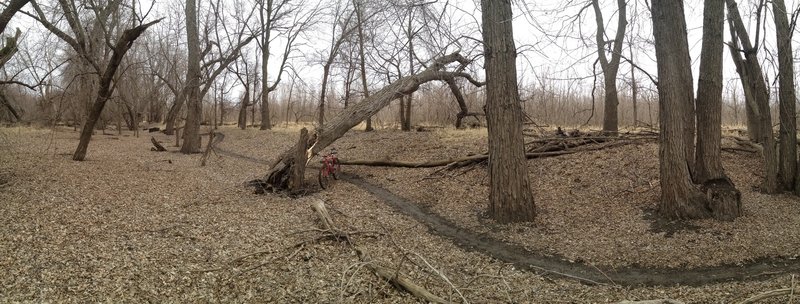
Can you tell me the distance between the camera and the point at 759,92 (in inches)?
310

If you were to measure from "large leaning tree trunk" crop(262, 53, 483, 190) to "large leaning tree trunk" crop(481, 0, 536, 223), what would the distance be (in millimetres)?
2178

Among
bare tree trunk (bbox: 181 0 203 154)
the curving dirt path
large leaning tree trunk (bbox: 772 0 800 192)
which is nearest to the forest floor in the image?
the curving dirt path

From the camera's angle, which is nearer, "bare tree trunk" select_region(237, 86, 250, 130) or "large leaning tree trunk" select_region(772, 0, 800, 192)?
"large leaning tree trunk" select_region(772, 0, 800, 192)

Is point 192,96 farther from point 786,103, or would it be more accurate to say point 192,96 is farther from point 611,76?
point 786,103

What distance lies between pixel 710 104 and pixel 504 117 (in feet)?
9.56

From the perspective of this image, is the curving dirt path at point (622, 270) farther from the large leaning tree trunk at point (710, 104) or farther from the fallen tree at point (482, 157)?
the fallen tree at point (482, 157)

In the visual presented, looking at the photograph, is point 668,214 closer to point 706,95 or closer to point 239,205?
point 706,95

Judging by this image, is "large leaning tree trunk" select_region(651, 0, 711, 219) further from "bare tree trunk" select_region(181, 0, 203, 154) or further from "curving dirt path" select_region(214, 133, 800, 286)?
"bare tree trunk" select_region(181, 0, 203, 154)

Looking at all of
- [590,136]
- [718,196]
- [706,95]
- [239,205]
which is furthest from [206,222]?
[590,136]

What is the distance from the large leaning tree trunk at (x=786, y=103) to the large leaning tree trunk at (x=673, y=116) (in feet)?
5.41

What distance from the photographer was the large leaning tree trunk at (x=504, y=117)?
6.59 meters

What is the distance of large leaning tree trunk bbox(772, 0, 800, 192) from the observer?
7.05 meters

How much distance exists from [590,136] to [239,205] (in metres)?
7.08

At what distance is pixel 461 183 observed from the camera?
910 centimetres
